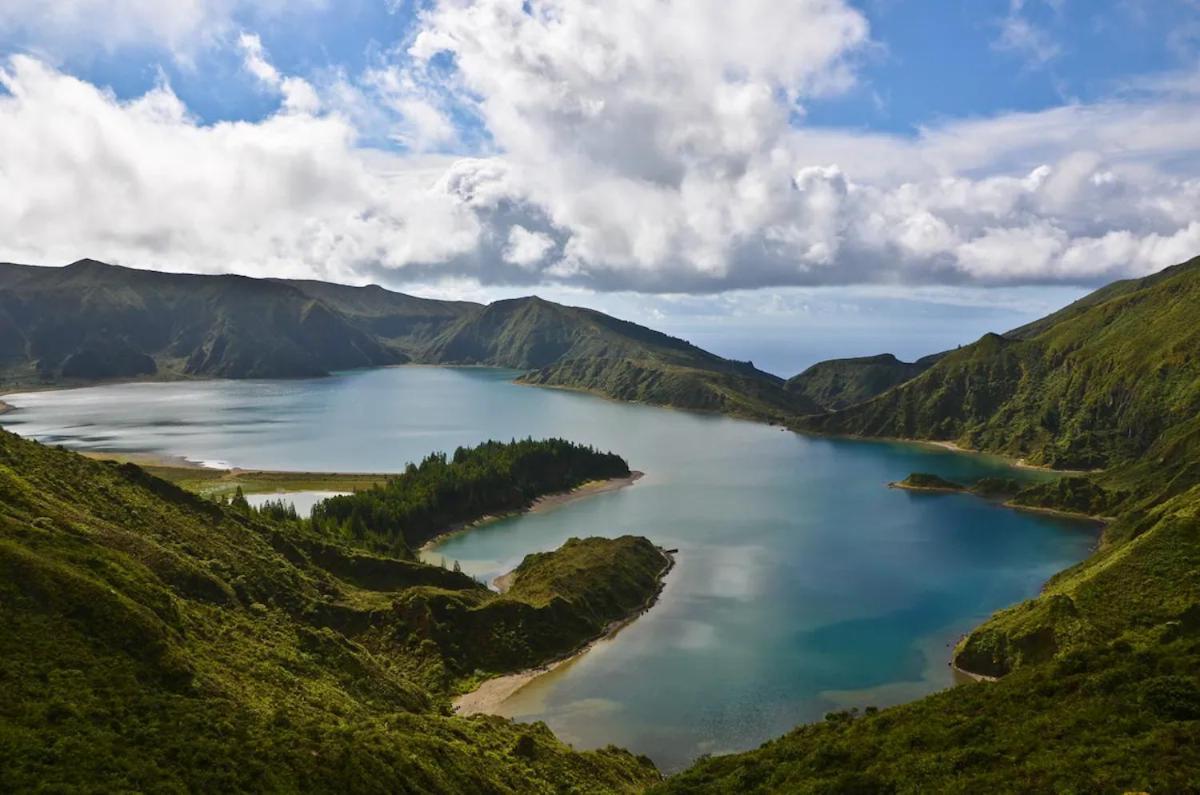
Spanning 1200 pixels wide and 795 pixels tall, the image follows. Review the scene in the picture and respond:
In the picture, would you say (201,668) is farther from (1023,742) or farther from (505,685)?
(1023,742)

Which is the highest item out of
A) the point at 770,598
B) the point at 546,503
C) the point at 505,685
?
the point at 546,503

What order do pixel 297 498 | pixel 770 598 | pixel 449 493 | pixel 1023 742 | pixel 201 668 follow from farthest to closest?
pixel 297 498 < pixel 449 493 < pixel 770 598 < pixel 201 668 < pixel 1023 742

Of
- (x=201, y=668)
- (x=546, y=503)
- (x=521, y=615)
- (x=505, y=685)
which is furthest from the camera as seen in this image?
(x=546, y=503)

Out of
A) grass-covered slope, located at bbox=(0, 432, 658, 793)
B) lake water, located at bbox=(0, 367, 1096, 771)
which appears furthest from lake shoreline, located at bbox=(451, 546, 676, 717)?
grass-covered slope, located at bbox=(0, 432, 658, 793)

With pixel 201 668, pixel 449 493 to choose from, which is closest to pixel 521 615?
pixel 201 668

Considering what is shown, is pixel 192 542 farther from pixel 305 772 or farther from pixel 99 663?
pixel 305 772

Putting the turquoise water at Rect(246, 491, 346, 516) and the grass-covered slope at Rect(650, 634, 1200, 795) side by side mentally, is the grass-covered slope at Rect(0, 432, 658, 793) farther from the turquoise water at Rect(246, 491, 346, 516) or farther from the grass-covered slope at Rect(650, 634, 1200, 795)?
the turquoise water at Rect(246, 491, 346, 516)

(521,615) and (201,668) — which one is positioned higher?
(201,668)

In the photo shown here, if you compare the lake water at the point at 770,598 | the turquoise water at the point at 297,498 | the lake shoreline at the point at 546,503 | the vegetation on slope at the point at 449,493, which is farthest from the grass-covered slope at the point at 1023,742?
the turquoise water at the point at 297,498
